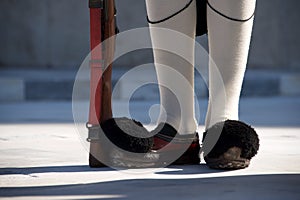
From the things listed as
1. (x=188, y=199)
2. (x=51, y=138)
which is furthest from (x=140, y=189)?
(x=51, y=138)

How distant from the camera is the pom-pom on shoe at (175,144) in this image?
2.47m

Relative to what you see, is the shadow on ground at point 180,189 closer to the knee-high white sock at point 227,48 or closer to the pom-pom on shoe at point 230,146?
the pom-pom on shoe at point 230,146

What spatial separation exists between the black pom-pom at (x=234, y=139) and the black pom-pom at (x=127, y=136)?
0.56ft

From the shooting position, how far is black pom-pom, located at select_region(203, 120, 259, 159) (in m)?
2.36

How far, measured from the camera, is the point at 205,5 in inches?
99.1

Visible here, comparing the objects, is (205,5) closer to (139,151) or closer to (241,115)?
(139,151)

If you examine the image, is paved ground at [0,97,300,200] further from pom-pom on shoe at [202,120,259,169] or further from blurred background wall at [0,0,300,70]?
blurred background wall at [0,0,300,70]

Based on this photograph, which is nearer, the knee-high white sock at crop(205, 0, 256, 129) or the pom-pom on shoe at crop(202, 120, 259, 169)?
the pom-pom on shoe at crop(202, 120, 259, 169)

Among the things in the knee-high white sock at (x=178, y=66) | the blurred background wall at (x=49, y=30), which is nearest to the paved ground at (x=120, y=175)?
the knee-high white sock at (x=178, y=66)

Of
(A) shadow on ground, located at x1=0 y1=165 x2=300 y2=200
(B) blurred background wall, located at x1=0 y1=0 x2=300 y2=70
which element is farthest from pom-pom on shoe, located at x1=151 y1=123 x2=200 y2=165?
(B) blurred background wall, located at x1=0 y1=0 x2=300 y2=70

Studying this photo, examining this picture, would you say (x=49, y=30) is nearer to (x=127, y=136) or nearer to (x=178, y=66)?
(x=178, y=66)

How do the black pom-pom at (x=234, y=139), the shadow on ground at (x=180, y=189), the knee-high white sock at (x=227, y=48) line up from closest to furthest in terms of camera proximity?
1. the shadow on ground at (x=180, y=189)
2. the black pom-pom at (x=234, y=139)
3. the knee-high white sock at (x=227, y=48)

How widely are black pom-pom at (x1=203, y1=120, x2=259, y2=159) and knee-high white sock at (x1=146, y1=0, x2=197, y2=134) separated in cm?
12

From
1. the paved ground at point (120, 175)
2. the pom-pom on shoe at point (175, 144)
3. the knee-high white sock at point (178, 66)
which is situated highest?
the knee-high white sock at point (178, 66)
